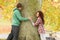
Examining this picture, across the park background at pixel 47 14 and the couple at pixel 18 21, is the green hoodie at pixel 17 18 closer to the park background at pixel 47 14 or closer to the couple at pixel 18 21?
the couple at pixel 18 21

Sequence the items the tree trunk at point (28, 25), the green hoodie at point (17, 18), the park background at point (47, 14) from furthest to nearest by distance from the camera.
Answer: the park background at point (47, 14) < the tree trunk at point (28, 25) < the green hoodie at point (17, 18)

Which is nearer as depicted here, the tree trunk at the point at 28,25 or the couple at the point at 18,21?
the couple at the point at 18,21

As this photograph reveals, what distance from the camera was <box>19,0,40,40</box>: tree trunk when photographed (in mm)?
8336

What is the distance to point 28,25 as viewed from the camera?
8336 millimetres

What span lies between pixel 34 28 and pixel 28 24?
0.23 meters

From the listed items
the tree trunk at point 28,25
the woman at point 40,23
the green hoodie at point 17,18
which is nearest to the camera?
the green hoodie at point 17,18

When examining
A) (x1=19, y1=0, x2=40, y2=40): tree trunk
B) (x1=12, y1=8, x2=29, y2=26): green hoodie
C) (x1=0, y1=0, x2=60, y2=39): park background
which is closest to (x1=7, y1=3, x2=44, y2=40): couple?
(x1=12, y1=8, x2=29, y2=26): green hoodie

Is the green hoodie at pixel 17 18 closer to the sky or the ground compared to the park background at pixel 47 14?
closer to the sky

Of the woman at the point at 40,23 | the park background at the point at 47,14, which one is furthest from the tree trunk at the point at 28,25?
the park background at the point at 47,14

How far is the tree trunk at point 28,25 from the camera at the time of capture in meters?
8.34

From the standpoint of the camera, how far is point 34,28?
27.4ft

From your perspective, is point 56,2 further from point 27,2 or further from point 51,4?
point 27,2

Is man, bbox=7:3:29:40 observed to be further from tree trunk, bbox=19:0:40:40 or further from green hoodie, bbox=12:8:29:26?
tree trunk, bbox=19:0:40:40

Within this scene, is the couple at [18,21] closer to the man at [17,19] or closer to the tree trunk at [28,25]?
the man at [17,19]
